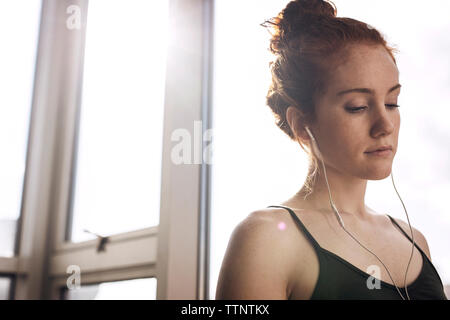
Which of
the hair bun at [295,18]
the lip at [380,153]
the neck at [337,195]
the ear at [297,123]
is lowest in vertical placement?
the neck at [337,195]

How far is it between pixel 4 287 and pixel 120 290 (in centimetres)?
59

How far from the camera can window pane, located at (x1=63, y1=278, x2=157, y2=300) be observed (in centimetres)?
131

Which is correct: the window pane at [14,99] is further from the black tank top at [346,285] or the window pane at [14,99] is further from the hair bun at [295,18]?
the black tank top at [346,285]

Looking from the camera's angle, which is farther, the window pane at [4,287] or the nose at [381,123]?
the window pane at [4,287]

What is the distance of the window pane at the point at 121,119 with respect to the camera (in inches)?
57.3

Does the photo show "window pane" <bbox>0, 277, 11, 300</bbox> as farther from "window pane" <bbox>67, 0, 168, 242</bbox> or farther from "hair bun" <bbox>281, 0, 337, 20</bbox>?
"hair bun" <bbox>281, 0, 337, 20</bbox>

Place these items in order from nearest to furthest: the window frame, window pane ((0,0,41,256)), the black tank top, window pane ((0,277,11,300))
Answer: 1. the black tank top
2. the window frame
3. window pane ((0,277,11,300))
4. window pane ((0,0,41,256))

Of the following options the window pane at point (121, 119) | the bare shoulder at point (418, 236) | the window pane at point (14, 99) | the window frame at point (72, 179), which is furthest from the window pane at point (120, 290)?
the bare shoulder at point (418, 236)

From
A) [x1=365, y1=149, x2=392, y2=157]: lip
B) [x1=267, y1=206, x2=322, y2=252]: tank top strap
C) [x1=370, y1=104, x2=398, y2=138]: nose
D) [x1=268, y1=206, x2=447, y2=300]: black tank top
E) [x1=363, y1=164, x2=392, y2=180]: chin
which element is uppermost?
[x1=370, y1=104, x2=398, y2=138]: nose

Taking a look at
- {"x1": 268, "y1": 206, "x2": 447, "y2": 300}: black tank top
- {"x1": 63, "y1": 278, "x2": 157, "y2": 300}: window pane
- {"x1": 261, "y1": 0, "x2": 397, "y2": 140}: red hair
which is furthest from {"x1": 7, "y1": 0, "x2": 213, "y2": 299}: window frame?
{"x1": 268, "y1": 206, "x2": 447, "y2": 300}: black tank top

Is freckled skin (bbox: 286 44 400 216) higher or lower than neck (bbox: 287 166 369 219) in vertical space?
higher

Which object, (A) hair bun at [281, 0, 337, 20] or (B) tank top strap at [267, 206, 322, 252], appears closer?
(B) tank top strap at [267, 206, 322, 252]

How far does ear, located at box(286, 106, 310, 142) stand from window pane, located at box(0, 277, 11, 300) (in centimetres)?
139

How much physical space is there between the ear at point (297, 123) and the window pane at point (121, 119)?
0.61m
